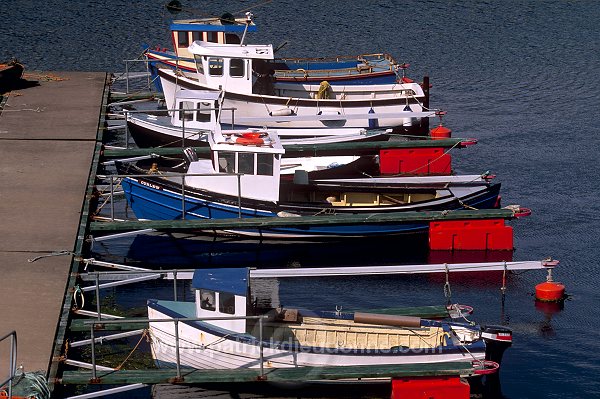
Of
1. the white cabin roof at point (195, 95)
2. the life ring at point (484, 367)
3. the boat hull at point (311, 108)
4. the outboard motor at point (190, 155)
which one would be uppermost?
the white cabin roof at point (195, 95)

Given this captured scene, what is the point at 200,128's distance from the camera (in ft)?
128

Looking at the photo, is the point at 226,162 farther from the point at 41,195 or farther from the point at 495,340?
the point at 495,340

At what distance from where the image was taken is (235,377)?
71.5 ft

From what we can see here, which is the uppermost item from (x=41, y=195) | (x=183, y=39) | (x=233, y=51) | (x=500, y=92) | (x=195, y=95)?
(x=183, y=39)

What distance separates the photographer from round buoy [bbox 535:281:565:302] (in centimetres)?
2934

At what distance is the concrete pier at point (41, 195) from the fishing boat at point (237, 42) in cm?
369

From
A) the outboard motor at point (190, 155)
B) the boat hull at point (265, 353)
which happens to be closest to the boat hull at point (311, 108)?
the outboard motor at point (190, 155)

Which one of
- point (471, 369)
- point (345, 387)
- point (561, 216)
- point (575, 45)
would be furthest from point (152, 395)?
point (575, 45)

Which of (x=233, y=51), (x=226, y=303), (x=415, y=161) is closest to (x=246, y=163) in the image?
(x=415, y=161)

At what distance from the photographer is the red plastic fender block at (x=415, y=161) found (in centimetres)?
3903

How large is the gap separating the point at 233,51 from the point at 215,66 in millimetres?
930

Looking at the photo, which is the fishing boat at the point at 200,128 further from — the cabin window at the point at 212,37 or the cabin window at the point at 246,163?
the cabin window at the point at 212,37

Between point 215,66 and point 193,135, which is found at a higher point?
point 215,66

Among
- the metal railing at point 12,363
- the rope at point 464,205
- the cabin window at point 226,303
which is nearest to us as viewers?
the metal railing at point 12,363
